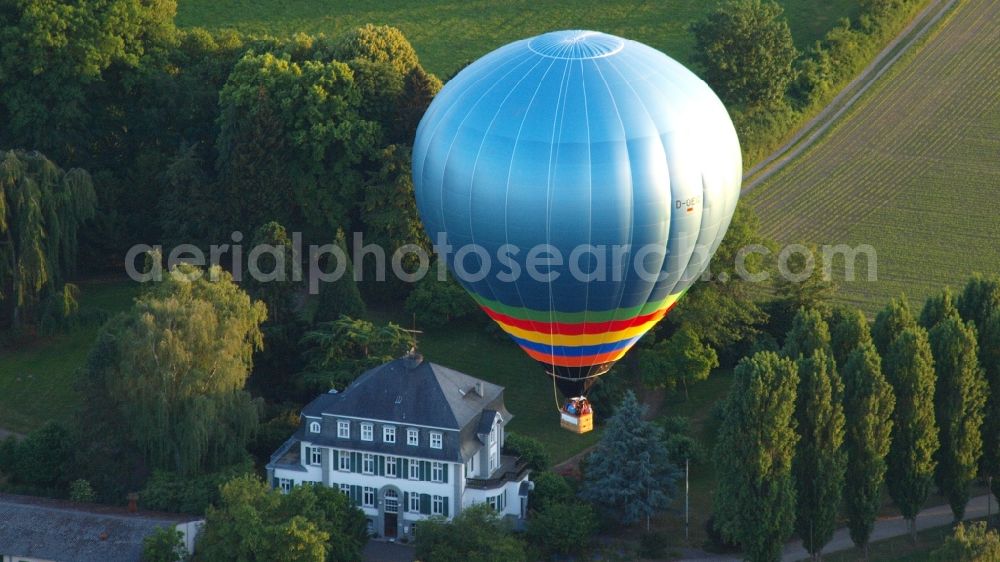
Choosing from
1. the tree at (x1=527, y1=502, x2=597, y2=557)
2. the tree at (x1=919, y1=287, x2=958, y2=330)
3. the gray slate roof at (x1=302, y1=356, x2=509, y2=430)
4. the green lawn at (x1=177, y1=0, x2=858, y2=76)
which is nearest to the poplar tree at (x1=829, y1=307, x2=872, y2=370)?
the tree at (x1=919, y1=287, x2=958, y2=330)

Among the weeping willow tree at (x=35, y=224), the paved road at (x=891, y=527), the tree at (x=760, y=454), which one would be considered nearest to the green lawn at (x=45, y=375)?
the weeping willow tree at (x=35, y=224)

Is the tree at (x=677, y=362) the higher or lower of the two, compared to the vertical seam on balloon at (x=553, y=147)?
lower

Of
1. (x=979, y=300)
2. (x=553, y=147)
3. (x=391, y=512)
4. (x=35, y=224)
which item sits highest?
(x=553, y=147)

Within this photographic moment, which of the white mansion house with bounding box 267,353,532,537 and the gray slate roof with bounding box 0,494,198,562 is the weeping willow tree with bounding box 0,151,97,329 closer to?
the gray slate roof with bounding box 0,494,198,562

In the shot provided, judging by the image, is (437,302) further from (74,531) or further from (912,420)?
(912,420)

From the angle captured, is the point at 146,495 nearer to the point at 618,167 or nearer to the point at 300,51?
the point at 618,167

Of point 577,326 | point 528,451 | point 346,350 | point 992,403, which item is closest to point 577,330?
point 577,326

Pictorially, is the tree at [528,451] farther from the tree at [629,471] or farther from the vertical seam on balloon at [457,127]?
the vertical seam on balloon at [457,127]
